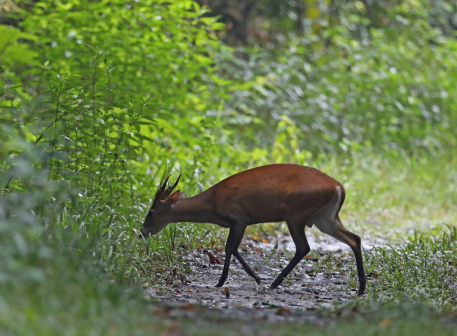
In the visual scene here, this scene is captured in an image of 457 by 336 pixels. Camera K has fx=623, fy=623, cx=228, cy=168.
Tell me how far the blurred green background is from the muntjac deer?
0.39 m

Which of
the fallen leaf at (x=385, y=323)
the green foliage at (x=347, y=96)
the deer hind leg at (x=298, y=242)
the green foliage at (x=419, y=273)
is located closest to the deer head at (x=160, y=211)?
the deer hind leg at (x=298, y=242)

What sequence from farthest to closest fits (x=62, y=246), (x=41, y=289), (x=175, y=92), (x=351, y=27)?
1. (x=351, y=27)
2. (x=175, y=92)
3. (x=62, y=246)
4. (x=41, y=289)

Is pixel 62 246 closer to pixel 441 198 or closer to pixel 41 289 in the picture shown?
pixel 41 289

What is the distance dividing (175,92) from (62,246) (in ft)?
13.3

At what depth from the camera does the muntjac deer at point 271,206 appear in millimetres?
5129

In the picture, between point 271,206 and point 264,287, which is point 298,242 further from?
point 264,287

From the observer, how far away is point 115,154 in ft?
19.0

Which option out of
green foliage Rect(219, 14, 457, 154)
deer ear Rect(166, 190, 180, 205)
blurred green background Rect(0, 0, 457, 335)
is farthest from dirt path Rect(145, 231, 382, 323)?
green foliage Rect(219, 14, 457, 154)

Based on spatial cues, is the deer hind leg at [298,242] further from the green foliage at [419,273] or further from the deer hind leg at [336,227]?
the green foliage at [419,273]

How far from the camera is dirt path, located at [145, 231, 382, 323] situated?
4539mm

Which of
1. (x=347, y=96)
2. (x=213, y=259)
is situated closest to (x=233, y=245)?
(x=213, y=259)

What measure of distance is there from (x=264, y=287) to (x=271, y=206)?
71cm

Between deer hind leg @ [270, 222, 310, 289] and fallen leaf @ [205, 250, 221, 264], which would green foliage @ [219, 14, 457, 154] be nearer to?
fallen leaf @ [205, 250, 221, 264]

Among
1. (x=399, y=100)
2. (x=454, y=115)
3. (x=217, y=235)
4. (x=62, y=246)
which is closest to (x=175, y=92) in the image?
(x=217, y=235)
